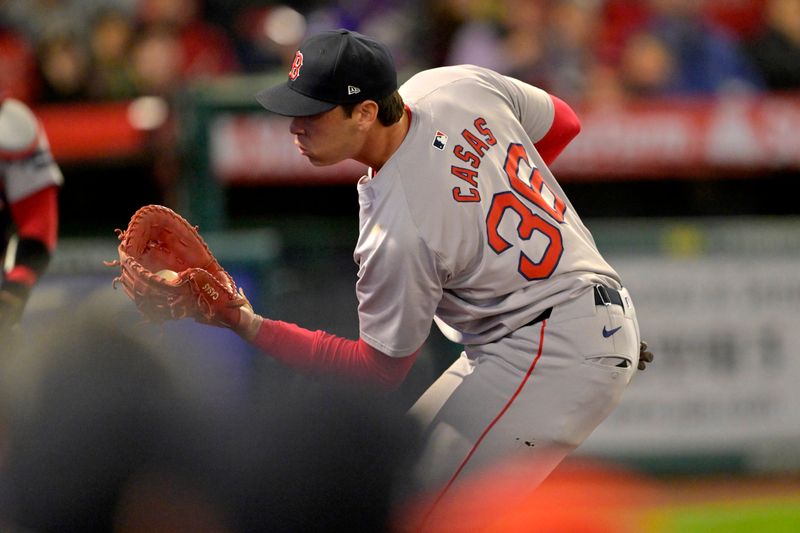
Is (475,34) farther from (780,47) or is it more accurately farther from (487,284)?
(487,284)

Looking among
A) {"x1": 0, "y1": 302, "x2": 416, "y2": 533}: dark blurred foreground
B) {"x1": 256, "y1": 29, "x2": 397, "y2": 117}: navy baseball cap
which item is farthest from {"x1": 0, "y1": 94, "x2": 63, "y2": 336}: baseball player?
{"x1": 0, "y1": 302, "x2": 416, "y2": 533}: dark blurred foreground

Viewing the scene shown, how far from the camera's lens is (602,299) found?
159 inches

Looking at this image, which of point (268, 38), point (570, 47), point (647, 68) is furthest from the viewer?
point (268, 38)

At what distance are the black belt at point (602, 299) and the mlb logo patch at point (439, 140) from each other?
2.02 feet

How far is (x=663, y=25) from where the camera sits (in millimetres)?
9289

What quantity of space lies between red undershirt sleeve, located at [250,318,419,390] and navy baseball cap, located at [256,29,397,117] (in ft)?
2.30

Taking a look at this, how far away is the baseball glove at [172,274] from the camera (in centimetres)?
375

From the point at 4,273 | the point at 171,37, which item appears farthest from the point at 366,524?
the point at 171,37

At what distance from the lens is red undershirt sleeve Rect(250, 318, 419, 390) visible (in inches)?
152

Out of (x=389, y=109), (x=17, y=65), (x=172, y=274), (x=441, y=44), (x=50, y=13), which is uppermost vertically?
(x=389, y=109)

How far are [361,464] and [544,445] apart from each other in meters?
1.86

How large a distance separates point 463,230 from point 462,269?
14 cm

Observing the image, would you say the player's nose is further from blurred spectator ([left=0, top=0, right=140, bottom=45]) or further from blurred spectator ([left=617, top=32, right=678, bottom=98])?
blurred spectator ([left=0, top=0, right=140, bottom=45])

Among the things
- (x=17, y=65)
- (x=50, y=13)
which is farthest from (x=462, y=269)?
(x=50, y=13)
